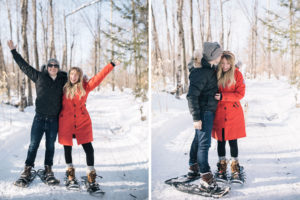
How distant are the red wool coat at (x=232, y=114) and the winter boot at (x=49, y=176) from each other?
4.15ft

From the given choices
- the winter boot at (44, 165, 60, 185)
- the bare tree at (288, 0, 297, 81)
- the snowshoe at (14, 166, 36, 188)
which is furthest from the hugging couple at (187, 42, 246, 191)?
the snowshoe at (14, 166, 36, 188)

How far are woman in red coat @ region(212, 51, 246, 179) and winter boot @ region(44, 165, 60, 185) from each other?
1.23 metres

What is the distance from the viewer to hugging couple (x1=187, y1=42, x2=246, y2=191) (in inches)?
65.1

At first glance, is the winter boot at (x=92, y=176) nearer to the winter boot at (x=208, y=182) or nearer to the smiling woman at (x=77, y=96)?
the smiling woman at (x=77, y=96)

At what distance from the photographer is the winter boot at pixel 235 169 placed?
5.64 ft

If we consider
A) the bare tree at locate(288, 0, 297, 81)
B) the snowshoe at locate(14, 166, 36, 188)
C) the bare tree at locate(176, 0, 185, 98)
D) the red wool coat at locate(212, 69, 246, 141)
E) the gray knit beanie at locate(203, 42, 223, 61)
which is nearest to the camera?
the snowshoe at locate(14, 166, 36, 188)

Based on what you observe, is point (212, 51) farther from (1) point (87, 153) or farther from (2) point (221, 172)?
(1) point (87, 153)

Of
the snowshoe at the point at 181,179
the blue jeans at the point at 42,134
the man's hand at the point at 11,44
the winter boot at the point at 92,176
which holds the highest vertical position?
the man's hand at the point at 11,44

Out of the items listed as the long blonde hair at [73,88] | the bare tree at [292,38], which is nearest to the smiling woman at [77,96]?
the long blonde hair at [73,88]

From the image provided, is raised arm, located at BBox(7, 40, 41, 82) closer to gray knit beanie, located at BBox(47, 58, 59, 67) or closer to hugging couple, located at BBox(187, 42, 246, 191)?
gray knit beanie, located at BBox(47, 58, 59, 67)

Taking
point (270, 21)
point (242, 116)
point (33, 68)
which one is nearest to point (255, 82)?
point (242, 116)

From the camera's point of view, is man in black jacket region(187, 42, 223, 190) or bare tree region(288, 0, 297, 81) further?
bare tree region(288, 0, 297, 81)

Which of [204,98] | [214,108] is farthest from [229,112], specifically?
[204,98]

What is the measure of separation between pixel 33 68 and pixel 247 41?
1753mm
